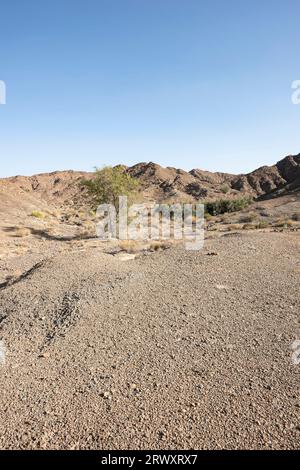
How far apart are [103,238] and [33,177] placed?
77.8 meters

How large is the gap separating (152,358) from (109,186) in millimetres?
22677

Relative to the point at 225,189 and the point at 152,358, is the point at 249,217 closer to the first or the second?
the point at 152,358

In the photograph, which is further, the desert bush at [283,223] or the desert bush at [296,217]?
the desert bush at [296,217]

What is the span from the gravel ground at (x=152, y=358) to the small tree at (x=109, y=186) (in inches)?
651

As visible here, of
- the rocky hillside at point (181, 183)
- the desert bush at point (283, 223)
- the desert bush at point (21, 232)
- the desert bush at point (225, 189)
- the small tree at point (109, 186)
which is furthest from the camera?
the rocky hillside at point (181, 183)

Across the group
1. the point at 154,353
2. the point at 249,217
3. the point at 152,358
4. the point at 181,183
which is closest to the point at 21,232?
the point at 249,217

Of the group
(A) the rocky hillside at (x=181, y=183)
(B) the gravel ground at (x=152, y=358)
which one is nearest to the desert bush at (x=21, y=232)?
(B) the gravel ground at (x=152, y=358)

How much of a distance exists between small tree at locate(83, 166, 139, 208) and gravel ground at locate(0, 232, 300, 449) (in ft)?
54.2

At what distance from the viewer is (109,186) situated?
28.8 m

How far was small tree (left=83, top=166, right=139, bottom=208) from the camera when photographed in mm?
28750

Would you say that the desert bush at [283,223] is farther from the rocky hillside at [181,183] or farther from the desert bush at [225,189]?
the desert bush at [225,189]

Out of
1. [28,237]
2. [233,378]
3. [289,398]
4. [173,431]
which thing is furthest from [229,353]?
[28,237]

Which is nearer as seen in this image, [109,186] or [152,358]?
[152,358]

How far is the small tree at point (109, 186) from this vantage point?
2875cm
